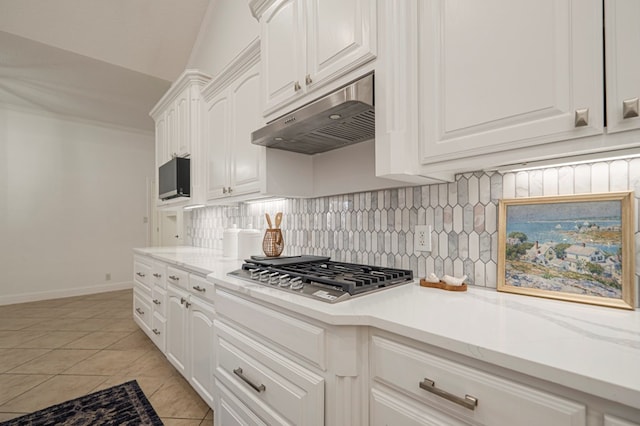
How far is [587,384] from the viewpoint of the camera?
1.72 feet

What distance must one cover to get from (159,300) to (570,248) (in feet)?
8.67

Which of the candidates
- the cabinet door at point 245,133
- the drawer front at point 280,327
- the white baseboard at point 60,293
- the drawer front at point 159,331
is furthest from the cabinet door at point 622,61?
the white baseboard at point 60,293

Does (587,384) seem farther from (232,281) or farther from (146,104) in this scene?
(146,104)

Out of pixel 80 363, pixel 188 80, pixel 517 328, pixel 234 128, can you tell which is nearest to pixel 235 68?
pixel 234 128

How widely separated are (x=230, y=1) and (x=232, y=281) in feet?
10.5

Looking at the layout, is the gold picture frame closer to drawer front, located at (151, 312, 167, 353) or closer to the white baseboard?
drawer front, located at (151, 312, 167, 353)

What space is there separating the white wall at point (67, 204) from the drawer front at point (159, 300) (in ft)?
11.0

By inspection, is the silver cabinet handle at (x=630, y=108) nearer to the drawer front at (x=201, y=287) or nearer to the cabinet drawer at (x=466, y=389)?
the cabinet drawer at (x=466, y=389)

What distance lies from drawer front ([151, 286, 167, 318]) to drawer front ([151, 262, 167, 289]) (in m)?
0.04

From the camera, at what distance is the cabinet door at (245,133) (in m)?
2.05

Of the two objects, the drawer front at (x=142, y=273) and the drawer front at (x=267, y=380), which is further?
the drawer front at (x=142, y=273)

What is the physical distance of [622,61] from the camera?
0.73 m

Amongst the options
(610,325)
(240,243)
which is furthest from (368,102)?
(240,243)

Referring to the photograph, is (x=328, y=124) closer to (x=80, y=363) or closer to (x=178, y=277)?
(x=178, y=277)
